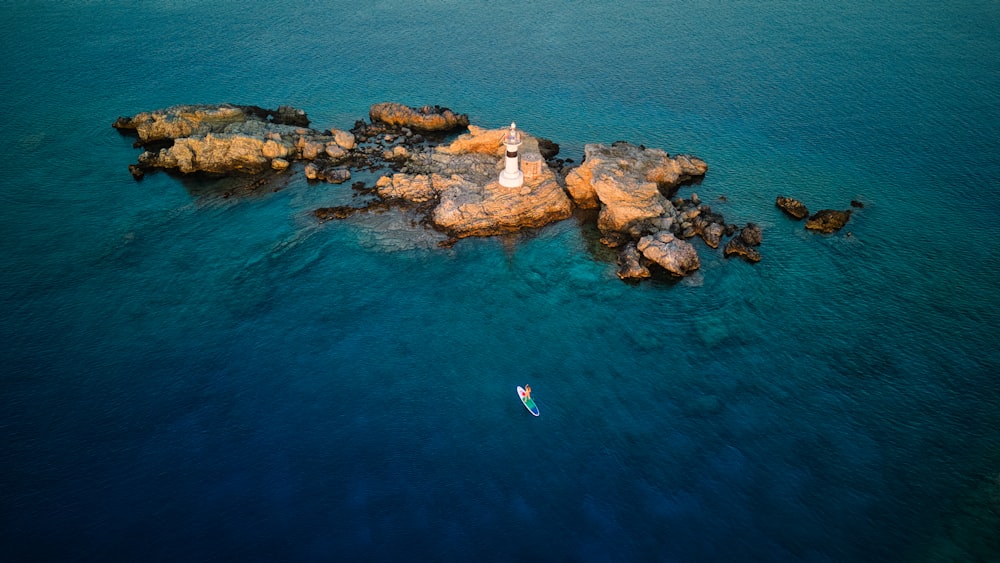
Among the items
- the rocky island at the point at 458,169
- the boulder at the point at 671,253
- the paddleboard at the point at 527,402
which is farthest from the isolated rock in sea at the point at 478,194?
the paddleboard at the point at 527,402

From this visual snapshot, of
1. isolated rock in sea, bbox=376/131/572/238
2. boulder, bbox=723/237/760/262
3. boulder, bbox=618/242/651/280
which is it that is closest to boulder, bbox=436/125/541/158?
isolated rock in sea, bbox=376/131/572/238

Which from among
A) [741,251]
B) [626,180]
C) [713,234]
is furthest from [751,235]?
[626,180]

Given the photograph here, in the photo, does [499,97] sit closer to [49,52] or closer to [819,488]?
[819,488]

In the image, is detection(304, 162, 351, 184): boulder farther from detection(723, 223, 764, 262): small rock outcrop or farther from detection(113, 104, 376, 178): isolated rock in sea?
detection(723, 223, 764, 262): small rock outcrop

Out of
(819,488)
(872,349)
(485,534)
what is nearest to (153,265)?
(485,534)

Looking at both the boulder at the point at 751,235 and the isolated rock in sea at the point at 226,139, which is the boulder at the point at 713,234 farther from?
the isolated rock in sea at the point at 226,139
